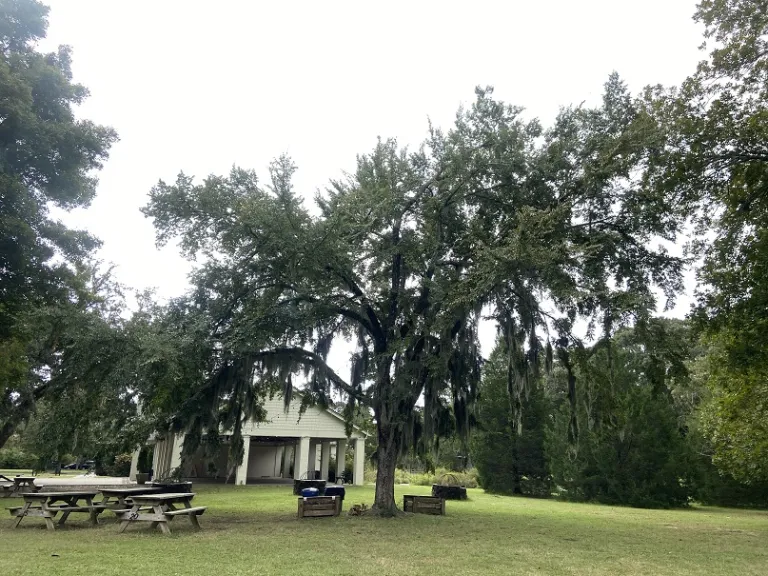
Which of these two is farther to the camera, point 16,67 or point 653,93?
point 16,67

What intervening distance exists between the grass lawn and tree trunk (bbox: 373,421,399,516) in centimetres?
61

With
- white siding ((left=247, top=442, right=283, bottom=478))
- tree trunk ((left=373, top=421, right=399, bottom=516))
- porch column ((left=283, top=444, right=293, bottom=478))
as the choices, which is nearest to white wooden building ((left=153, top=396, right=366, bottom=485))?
white siding ((left=247, top=442, right=283, bottom=478))

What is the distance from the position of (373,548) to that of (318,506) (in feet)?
13.3

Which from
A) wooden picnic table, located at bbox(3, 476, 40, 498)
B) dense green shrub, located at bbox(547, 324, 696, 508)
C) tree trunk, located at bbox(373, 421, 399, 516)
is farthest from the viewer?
dense green shrub, located at bbox(547, 324, 696, 508)

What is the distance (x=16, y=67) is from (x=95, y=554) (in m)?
10.6

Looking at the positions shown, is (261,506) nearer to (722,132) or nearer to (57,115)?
(57,115)

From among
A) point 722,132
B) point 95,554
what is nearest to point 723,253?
point 722,132

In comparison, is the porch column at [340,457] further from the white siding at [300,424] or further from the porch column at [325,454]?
the white siding at [300,424]

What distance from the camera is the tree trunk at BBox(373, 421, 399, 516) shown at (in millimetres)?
12070

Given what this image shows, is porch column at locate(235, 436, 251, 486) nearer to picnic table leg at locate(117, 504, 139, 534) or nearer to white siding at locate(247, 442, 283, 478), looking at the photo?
white siding at locate(247, 442, 283, 478)

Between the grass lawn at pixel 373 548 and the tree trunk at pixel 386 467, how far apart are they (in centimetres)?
61

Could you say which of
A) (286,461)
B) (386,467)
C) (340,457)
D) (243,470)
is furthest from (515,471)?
(386,467)

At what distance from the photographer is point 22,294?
12781 millimetres

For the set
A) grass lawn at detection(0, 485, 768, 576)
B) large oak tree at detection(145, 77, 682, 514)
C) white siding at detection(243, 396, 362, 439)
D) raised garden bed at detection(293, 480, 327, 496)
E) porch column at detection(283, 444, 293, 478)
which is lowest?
grass lawn at detection(0, 485, 768, 576)
